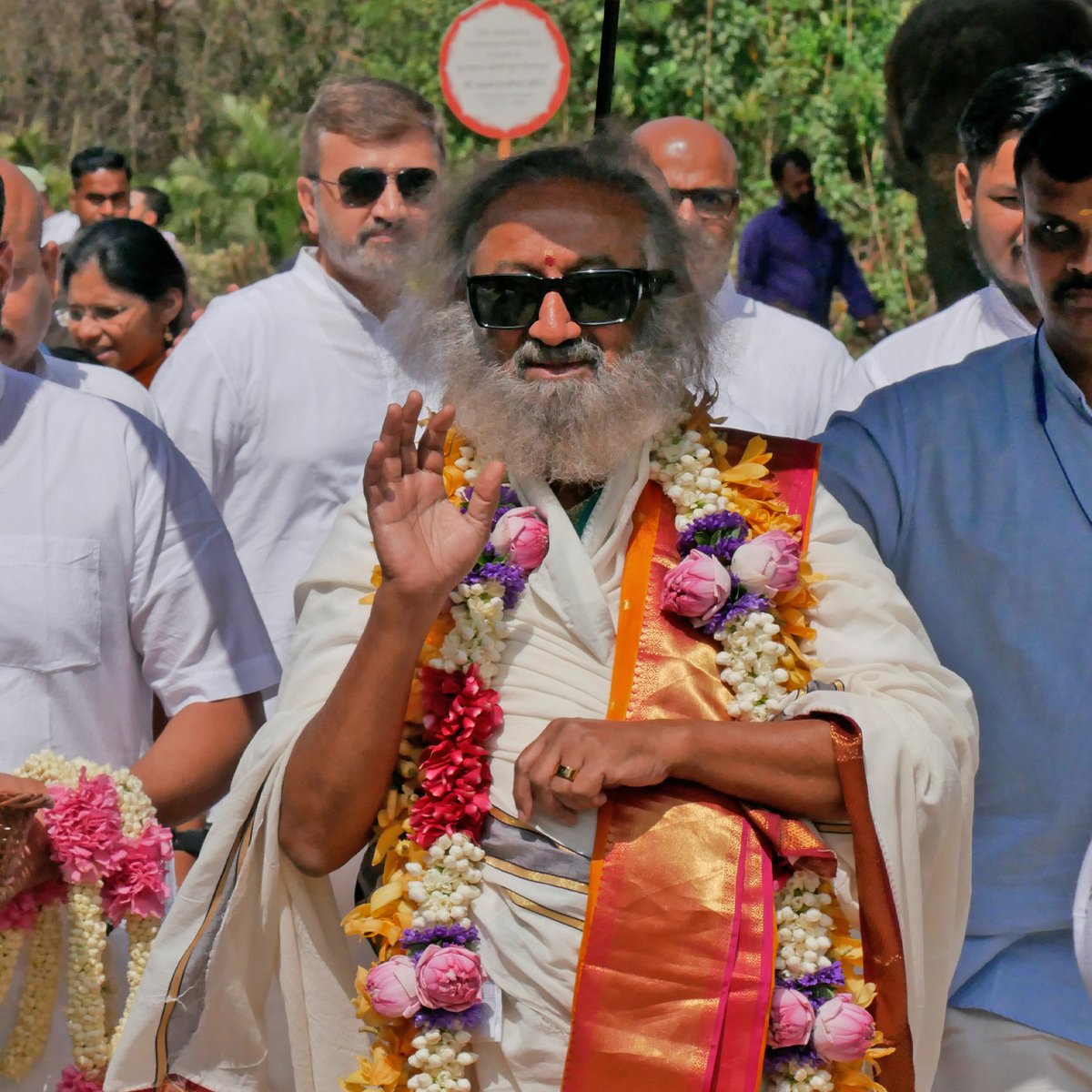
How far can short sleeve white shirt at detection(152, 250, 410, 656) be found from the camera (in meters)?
5.23

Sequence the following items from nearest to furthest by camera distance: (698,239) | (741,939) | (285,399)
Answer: (741,939) → (698,239) → (285,399)

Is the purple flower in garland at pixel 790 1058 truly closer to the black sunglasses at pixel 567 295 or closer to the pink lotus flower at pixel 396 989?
the pink lotus flower at pixel 396 989

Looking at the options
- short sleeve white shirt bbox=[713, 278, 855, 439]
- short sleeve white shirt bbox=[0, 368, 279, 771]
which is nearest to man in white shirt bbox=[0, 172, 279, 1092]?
short sleeve white shirt bbox=[0, 368, 279, 771]

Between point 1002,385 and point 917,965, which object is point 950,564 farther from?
point 917,965

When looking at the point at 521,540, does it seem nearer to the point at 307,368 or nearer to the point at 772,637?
the point at 772,637

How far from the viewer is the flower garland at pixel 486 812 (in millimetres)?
2842

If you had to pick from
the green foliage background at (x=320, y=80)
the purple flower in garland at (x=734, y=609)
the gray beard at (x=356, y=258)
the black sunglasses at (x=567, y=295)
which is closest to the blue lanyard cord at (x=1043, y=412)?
the purple flower in garland at (x=734, y=609)

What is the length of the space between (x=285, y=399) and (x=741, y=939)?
282cm

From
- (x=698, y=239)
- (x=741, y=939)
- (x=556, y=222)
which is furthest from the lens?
(x=698, y=239)

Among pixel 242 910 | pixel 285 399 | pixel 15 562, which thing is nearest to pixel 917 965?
pixel 242 910

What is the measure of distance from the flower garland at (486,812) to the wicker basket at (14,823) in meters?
0.53

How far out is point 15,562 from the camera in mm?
3371

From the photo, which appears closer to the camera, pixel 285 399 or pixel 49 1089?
pixel 49 1089

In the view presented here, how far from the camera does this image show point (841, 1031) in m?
2.81
